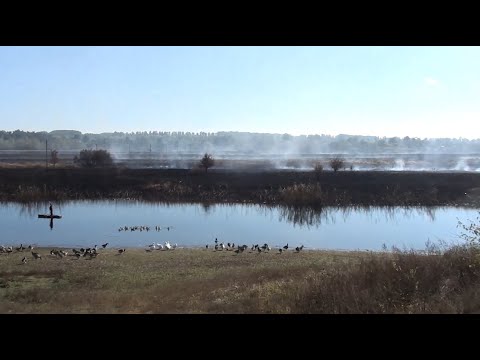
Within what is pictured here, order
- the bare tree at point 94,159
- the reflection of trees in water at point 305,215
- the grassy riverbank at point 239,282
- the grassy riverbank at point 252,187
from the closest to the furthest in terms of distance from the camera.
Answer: the grassy riverbank at point 239,282 → the reflection of trees in water at point 305,215 → the grassy riverbank at point 252,187 → the bare tree at point 94,159

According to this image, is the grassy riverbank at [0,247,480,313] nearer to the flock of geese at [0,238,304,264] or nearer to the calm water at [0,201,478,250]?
the flock of geese at [0,238,304,264]

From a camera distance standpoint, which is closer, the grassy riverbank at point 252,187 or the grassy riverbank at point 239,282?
the grassy riverbank at point 239,282

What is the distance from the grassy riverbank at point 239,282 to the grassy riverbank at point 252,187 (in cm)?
2297

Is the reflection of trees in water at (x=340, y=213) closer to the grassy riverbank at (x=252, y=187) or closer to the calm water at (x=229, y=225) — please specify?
the calm water at (x=229, y=225)

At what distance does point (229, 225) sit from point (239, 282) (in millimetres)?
17718

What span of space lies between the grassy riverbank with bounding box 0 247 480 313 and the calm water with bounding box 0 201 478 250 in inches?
189

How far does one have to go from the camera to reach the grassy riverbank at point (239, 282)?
264 inches

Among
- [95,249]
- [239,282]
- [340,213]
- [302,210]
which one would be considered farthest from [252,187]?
[239,282]

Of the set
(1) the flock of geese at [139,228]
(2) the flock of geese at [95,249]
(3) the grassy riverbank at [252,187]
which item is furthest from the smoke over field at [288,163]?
(2) the flock of geese at [95,249]

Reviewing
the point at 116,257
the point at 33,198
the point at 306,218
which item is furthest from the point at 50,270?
the point at 33,198

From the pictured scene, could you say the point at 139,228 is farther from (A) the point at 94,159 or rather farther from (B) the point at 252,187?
(A) the point at 94,159
